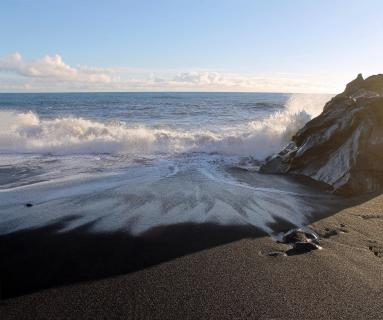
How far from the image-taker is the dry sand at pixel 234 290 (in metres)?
3.64

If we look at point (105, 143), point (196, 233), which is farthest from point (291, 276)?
point (105, 143)

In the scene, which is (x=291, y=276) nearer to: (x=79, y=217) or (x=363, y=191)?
(x=79, y=217)

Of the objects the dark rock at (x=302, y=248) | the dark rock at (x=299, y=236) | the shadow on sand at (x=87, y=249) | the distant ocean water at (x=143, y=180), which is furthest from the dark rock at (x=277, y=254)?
the distant ocean water at (x=143, y=180)

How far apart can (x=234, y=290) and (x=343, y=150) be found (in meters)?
6.02

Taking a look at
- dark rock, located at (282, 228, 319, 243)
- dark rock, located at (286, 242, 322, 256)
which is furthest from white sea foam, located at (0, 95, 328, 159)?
dark rock, located at (286, 242, 322, 256)

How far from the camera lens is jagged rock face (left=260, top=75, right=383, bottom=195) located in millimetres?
8328

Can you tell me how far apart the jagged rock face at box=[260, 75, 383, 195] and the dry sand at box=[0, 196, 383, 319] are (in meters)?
3.43

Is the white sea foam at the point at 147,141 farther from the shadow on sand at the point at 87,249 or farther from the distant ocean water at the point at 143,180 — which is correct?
the shadow on sand at the point at 87,249

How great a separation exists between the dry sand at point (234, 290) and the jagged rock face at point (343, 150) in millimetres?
3432

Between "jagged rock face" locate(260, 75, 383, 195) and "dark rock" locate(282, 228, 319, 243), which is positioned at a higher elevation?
"jagged rock face" locate(260, 75, 383, 195)

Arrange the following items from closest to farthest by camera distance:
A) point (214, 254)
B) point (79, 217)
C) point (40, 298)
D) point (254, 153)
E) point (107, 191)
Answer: point (40, 298), point (214, 254), point (79, 217), point (107, 191), point (254, 153)

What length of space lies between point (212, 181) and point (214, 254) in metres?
4.01

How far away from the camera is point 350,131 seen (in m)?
9.38

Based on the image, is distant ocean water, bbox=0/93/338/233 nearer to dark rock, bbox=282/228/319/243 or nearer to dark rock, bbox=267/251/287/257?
dark rock, bbox=282/228/319/243
